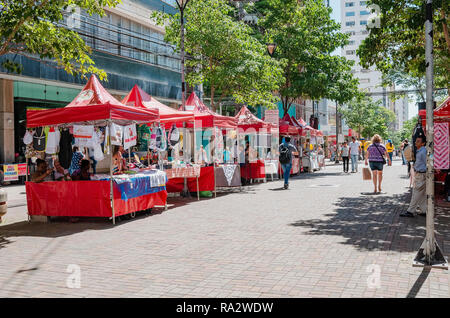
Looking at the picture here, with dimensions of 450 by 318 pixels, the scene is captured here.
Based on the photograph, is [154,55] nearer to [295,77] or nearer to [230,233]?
[295,77]

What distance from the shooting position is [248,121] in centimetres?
2088

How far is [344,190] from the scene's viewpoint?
55.2 feet

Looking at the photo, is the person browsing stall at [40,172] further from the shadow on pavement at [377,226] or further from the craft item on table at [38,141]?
the shadow on pavement at [377,226]

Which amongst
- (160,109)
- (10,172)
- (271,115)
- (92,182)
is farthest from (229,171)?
(10,172)

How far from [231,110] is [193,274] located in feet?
117

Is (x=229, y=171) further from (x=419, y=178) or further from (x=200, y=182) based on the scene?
(x=419, y=178)

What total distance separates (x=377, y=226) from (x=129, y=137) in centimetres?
718

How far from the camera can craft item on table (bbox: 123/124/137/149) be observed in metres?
12.9

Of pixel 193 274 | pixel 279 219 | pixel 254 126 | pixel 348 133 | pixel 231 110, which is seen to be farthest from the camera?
pixel 348 133

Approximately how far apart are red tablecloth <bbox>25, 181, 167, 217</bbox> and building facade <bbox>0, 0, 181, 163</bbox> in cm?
966

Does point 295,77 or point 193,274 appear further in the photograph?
point 295,77
